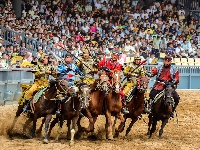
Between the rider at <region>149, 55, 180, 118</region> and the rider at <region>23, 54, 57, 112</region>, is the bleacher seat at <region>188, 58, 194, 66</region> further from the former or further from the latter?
the rider at <region>23, 54, 57, 112</region>

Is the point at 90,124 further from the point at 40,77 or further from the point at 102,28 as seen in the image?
the point at 102,28

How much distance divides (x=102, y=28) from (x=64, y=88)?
56.1 feet

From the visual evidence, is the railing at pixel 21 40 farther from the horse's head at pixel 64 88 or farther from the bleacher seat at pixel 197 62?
the horse's head at pixel 64 88

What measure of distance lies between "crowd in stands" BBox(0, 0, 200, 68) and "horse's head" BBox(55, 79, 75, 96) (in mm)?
7457

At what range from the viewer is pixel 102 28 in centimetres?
3012

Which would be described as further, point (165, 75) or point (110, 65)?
point (165, 75)

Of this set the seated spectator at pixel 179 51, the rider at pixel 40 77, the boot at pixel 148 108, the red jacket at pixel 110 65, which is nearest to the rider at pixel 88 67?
the red jacket at pixel 110 65

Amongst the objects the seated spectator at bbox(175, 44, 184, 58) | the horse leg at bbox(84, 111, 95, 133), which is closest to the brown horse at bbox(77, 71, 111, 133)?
A: the horse leg at bbox(84, 111, 95, 133)

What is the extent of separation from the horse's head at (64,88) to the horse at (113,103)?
3.81 feet

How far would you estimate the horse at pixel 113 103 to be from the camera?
1382 cm

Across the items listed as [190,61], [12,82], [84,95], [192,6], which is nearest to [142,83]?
[84,95]

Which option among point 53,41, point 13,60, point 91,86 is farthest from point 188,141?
point 53,41

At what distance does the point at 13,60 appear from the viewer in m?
21.2

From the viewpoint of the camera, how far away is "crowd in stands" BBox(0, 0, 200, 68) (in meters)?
24.3
